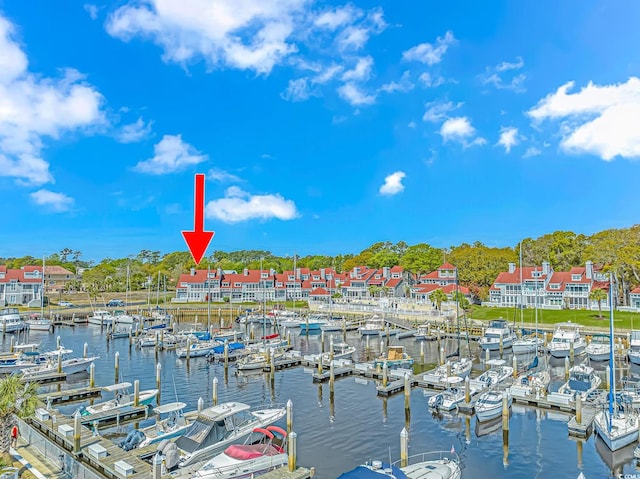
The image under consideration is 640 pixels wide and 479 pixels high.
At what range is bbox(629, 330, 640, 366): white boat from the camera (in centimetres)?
4553

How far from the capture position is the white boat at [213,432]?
22.0m

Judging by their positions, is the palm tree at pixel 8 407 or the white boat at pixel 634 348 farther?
the white boat at pixel 634 348

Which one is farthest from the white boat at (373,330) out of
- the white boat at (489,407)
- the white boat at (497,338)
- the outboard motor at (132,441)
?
the outboard motor at (132,441)

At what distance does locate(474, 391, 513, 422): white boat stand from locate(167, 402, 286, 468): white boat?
Answer: 13451 millimetres

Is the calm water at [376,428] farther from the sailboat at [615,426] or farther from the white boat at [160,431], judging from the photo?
the white boat at [160,431]

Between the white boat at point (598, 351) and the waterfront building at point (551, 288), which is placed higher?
the waterfront building at point (551, 288)

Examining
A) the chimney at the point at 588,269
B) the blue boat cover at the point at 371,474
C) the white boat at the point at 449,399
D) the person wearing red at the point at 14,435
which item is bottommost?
the white boat at the point at 449,399

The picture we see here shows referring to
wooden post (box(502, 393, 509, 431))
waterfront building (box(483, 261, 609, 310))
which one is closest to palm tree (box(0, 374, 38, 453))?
wooden post (box(502, 393, 509, 431))

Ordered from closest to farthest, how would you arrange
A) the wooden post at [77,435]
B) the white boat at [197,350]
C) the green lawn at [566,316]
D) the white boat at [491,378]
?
the wooden post at [77,435], the white boat at [491,378], the white boat at [197,350], the green lawn at [566,316]

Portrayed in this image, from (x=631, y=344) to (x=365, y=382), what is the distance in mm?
29855

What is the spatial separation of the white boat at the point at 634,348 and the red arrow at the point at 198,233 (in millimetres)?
46160

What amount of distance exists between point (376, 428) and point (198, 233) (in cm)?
1932

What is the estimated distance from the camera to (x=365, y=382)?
130 ft

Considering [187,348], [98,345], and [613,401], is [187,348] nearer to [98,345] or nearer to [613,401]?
[98,345]
